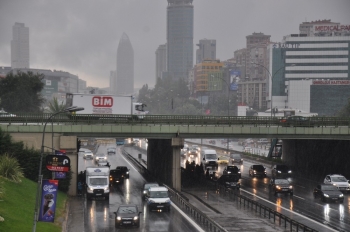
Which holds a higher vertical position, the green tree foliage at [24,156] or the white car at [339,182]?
the green tree foliage at [24,156]

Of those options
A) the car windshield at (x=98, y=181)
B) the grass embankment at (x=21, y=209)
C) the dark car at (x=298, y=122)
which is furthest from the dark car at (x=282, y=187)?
the grass embankment at (x=21, y=209)

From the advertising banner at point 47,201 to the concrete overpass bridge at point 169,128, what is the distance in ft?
86.9

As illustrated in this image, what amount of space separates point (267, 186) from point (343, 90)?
430 ft

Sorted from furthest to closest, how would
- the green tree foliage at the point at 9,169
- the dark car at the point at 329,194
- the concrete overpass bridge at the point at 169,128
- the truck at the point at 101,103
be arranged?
the truck at the point at 101,103, the concrete overpass bridge at the point at 169,128, the dark car at the point at 329,194, the green tree foliage at the point at 9,169

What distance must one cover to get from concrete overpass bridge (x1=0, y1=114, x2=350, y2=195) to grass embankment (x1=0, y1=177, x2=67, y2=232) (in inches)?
356

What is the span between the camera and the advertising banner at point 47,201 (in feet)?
94.6

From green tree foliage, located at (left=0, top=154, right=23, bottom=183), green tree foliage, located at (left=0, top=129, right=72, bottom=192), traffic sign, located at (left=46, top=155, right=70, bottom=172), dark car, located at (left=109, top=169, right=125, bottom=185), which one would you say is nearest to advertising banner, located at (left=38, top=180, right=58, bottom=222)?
traffic sign, located at (left=46, top=155, right=70, bottom=172)

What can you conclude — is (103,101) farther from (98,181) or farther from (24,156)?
(24,156)

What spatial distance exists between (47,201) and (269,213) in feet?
60.3

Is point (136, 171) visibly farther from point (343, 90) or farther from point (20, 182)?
point (343, 90)

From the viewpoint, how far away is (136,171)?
8469cm

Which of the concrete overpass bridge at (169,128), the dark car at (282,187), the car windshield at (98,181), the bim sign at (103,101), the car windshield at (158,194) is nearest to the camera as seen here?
the car windshield at (158,194)

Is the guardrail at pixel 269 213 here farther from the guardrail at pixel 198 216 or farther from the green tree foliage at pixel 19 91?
the green tree foliage at pixel 19 91

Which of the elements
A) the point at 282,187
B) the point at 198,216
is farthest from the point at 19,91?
the point at 198,216
